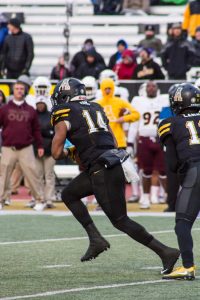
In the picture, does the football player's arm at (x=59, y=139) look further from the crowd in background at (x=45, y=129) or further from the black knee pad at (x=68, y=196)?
the crowd in background at (x=45, y=129)

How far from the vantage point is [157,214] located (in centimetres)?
1470

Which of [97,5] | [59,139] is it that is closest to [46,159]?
[59,139]

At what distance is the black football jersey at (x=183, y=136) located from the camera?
27.6 ft

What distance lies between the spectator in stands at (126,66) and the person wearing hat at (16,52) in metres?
1.53

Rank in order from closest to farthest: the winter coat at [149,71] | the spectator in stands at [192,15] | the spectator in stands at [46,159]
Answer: the spectator in stands at [46,159]
the winter coat at [149,71]
the spectator in stands at [192,15]

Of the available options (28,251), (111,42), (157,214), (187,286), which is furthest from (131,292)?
(111,42)

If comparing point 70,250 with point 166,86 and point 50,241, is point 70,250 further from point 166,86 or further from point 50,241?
point 166,86

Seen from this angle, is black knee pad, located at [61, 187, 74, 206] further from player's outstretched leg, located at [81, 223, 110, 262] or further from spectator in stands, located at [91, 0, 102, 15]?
spectator in stands, located at [91, 0, 102, 15]

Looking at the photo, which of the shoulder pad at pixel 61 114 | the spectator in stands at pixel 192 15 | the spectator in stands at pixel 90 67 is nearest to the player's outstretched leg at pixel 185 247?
the shoulder pad at pixel 61 114

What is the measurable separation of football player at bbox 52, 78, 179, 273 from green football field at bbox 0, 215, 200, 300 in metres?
0.28

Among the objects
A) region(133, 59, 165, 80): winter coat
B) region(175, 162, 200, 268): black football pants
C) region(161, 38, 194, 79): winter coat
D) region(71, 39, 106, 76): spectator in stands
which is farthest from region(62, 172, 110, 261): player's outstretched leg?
Answer: region(71, 39, 106, 76): spectator in stands

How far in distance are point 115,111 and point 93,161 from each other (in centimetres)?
671

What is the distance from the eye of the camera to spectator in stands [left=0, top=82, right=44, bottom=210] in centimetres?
1538

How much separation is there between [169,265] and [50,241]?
9.39ft
